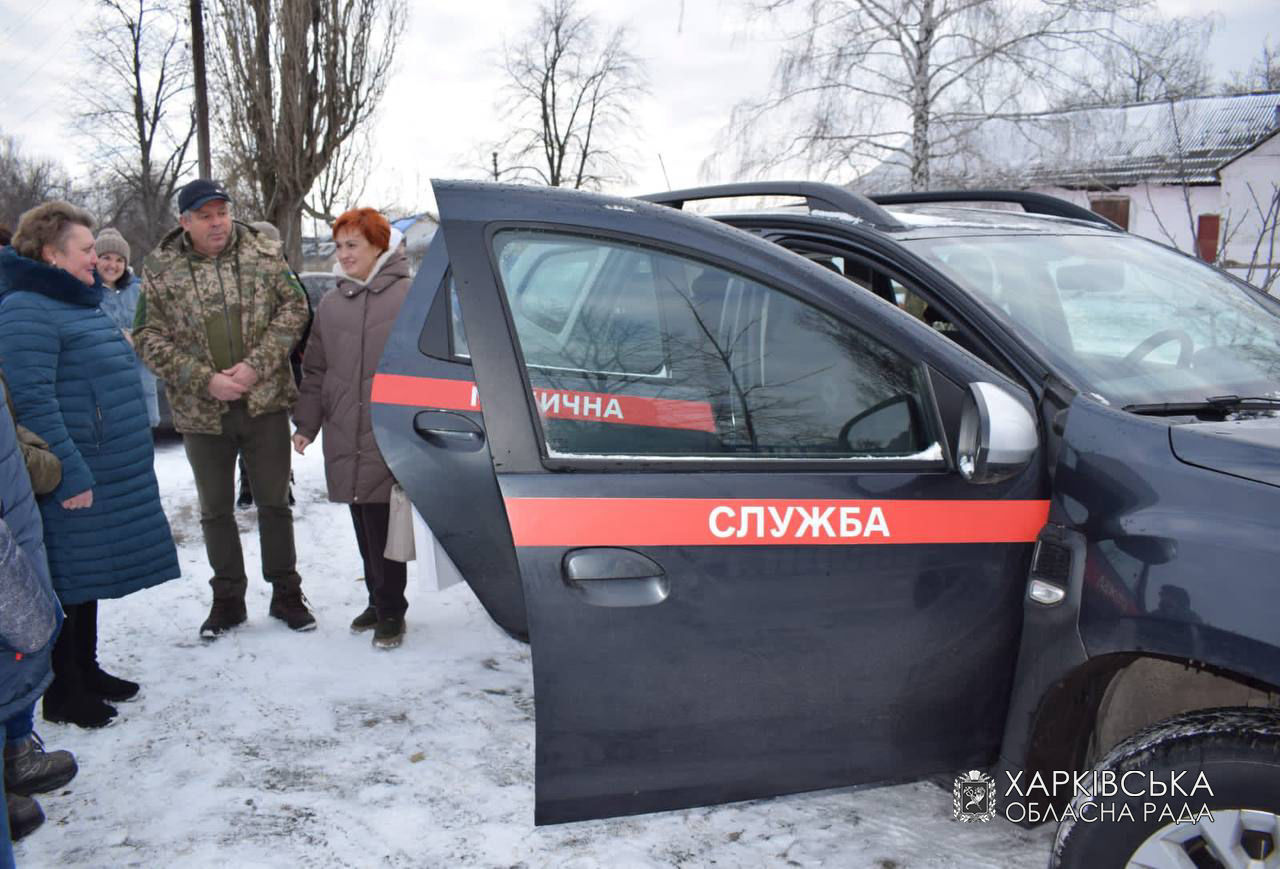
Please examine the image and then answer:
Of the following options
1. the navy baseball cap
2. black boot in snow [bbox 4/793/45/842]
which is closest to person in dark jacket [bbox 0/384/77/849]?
black boot in snow [bbox 4/793/45/842]

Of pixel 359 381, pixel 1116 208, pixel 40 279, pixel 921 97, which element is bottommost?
pixel 359 381

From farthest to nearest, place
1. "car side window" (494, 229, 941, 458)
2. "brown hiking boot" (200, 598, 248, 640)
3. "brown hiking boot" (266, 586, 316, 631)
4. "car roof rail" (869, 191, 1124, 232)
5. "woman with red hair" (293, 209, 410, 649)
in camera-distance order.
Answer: "brown hiking boot" (266, 586, 316, 631) < "brown hiking boot" (200, 598, 248, 640) < "woman with red hair" (293, 209, 410, 649) < "car roof rail" (869, 191, 1124, 232) < "car side window" (494, 229, 941, 458)

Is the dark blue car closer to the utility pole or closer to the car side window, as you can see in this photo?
the car side window

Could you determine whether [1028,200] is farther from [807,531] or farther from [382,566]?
[382,566]

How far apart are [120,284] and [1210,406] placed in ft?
21.0

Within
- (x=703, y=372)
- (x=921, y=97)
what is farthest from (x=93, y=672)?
(x=921, y=97)

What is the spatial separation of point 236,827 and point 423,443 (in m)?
1.40

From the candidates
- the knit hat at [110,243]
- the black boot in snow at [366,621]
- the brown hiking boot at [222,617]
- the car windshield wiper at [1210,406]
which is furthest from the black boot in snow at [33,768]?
the knit hat at [110,243]

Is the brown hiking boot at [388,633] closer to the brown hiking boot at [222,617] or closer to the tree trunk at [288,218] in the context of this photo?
the brown hiking boot at [222,617]

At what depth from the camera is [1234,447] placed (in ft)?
5.82

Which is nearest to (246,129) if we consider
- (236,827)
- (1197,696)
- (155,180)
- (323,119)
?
(323,119)

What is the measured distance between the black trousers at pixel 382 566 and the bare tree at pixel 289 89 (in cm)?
1523

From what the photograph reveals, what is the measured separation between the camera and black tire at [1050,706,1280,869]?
1.70m

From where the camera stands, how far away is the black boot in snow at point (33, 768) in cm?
285
